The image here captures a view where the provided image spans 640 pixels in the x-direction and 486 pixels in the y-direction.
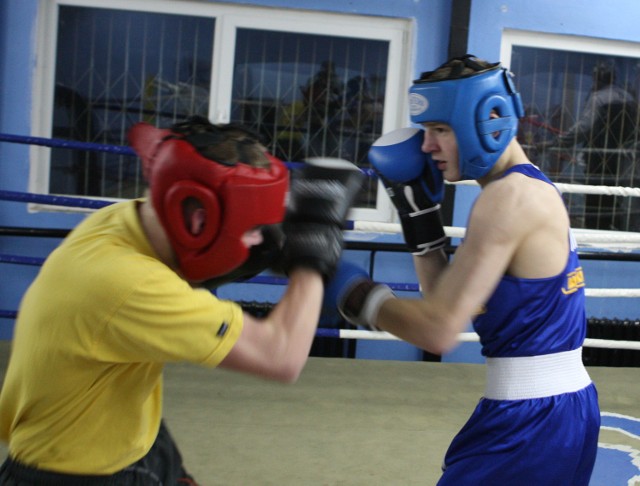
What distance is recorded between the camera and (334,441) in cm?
267

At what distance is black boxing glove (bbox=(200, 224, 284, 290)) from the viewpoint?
3.66 feet

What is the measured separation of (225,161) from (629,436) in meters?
2.43

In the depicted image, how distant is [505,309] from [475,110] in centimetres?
38

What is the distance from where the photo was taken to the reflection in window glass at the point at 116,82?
12.7 ft

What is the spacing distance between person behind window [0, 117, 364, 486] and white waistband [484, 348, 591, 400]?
46cm

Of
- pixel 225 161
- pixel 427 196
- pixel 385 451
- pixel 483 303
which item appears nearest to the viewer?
pixel 225 161

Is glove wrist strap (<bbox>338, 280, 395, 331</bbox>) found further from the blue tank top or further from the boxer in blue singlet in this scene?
the blue tank top

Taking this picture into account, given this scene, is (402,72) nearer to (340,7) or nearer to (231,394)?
(340,7)

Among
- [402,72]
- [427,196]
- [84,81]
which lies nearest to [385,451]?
[427,196]

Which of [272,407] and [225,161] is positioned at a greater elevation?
[225,161]

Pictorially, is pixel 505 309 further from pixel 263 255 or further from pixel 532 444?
pixel 263 255

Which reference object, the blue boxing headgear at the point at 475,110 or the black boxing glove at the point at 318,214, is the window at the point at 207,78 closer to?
the blue boxing headgear at the point at 475,110

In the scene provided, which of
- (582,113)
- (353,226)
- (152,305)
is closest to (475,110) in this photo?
(152,305)

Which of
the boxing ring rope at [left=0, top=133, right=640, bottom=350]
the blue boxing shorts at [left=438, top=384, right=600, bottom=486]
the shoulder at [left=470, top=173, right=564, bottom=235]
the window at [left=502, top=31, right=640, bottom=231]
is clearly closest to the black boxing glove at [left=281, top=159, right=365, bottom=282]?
the shoulder at [left=470, top=173, right=564, bottom=235]
